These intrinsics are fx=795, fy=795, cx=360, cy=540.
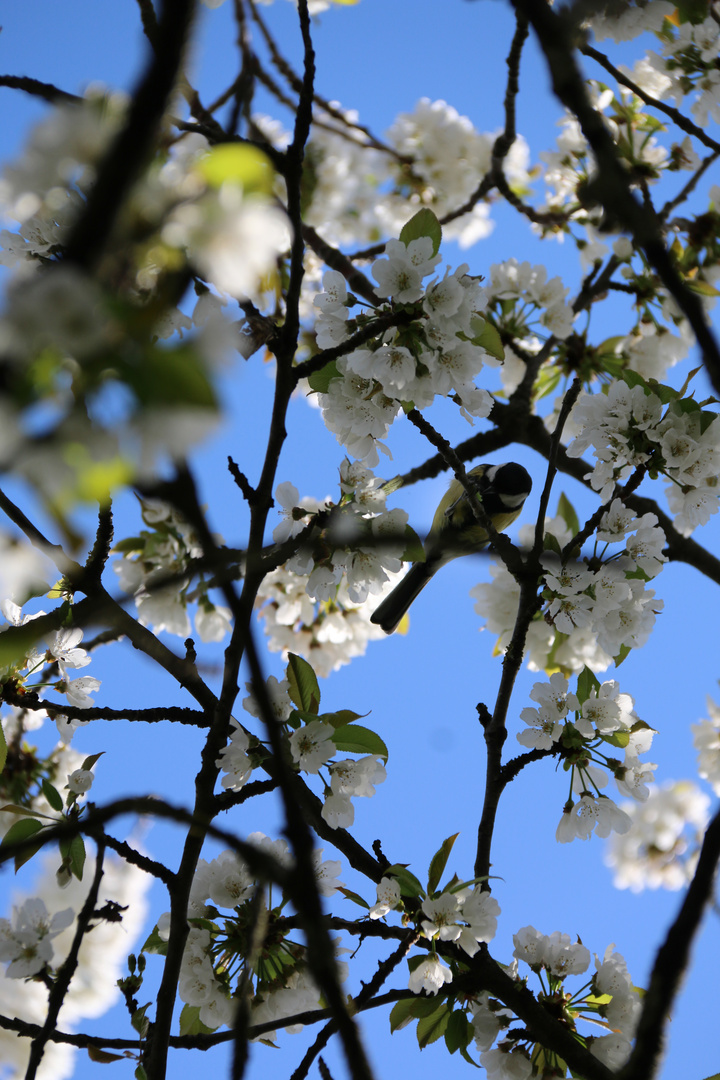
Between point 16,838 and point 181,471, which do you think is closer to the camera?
point 181,471

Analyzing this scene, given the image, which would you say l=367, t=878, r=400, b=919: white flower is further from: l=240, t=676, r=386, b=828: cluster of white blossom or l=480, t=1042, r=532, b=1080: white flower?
l=480, t=1042, r=532, b=1080: white flower

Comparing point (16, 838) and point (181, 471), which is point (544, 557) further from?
point (181, 471)

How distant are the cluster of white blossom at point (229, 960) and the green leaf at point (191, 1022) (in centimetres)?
8

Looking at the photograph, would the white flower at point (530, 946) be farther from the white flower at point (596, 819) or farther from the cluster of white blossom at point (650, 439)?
the cluster of white blossom at point (650, 439)

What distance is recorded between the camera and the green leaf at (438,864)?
4.91 feet

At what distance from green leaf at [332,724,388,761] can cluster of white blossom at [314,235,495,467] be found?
0.60 m

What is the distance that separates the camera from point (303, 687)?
5.04 ft

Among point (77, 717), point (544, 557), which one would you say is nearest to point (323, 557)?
point (544, 557)

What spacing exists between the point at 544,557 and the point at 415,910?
72cm

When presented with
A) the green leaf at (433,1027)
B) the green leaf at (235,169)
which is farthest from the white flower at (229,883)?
the green leaf at (235,169)

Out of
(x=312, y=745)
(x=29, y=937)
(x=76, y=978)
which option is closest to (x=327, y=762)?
(x=312, y=745)

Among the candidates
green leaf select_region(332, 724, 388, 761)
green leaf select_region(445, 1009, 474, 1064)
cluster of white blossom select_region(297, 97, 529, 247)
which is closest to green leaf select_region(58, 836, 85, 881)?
green leaf select_region(332, 724, 388, 761)

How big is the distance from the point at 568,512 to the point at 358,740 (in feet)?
3.89

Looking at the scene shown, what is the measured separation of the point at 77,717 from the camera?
157 centimetres
